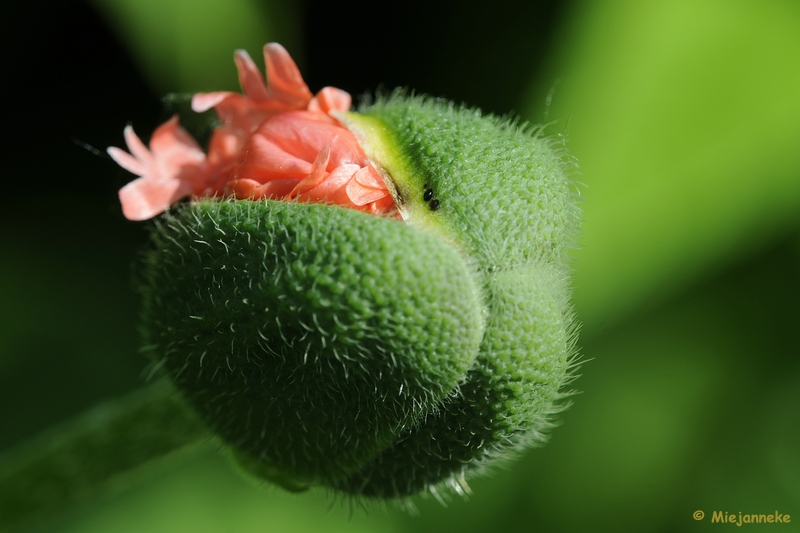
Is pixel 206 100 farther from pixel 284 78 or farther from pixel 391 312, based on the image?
pixel 391 312

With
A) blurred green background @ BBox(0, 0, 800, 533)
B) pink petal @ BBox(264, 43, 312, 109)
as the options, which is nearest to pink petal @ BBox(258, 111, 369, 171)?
pink petal @ BBox(264, 43, 312, 109)

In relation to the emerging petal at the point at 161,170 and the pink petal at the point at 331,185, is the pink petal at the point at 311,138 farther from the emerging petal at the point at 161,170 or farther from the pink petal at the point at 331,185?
the emerging petal at the point at 161,170

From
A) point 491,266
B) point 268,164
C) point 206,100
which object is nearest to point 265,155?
point 268,164

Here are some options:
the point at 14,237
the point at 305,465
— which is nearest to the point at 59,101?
the point at 14,237

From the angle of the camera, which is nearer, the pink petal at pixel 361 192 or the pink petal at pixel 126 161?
the pink petal at pixel 361 192

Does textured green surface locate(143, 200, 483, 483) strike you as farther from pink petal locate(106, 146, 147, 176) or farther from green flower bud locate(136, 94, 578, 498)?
pink petal locate(106, 146, 147, 176)

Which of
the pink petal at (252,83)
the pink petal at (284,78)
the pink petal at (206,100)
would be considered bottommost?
the pink petal at (206,100)

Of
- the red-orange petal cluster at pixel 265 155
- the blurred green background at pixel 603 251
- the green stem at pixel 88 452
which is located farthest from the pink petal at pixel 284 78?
the blurred green background at pixel 603 251
